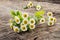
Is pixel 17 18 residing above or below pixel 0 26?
above

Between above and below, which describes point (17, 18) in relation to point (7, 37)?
above

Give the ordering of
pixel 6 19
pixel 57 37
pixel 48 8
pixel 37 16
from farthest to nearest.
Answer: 1. pixel 48 8
2. pixel 6 19
3. pixel 37 16
4. pixel 57 37

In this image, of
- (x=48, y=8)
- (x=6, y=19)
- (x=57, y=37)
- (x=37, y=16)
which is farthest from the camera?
(x=48, y=8)

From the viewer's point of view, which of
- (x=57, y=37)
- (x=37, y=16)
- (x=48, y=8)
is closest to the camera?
(x=57, y=37)

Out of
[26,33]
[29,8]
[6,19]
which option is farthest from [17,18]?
[29,8]

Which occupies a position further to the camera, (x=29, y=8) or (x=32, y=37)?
(x=29, y=8)

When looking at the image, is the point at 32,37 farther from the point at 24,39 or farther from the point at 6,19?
the point at 6,19

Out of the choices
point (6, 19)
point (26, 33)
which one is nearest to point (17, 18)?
point (26, 33)

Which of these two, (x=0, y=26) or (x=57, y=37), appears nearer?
(x=57, y=37)

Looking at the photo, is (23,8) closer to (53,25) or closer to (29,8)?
(29,8)
